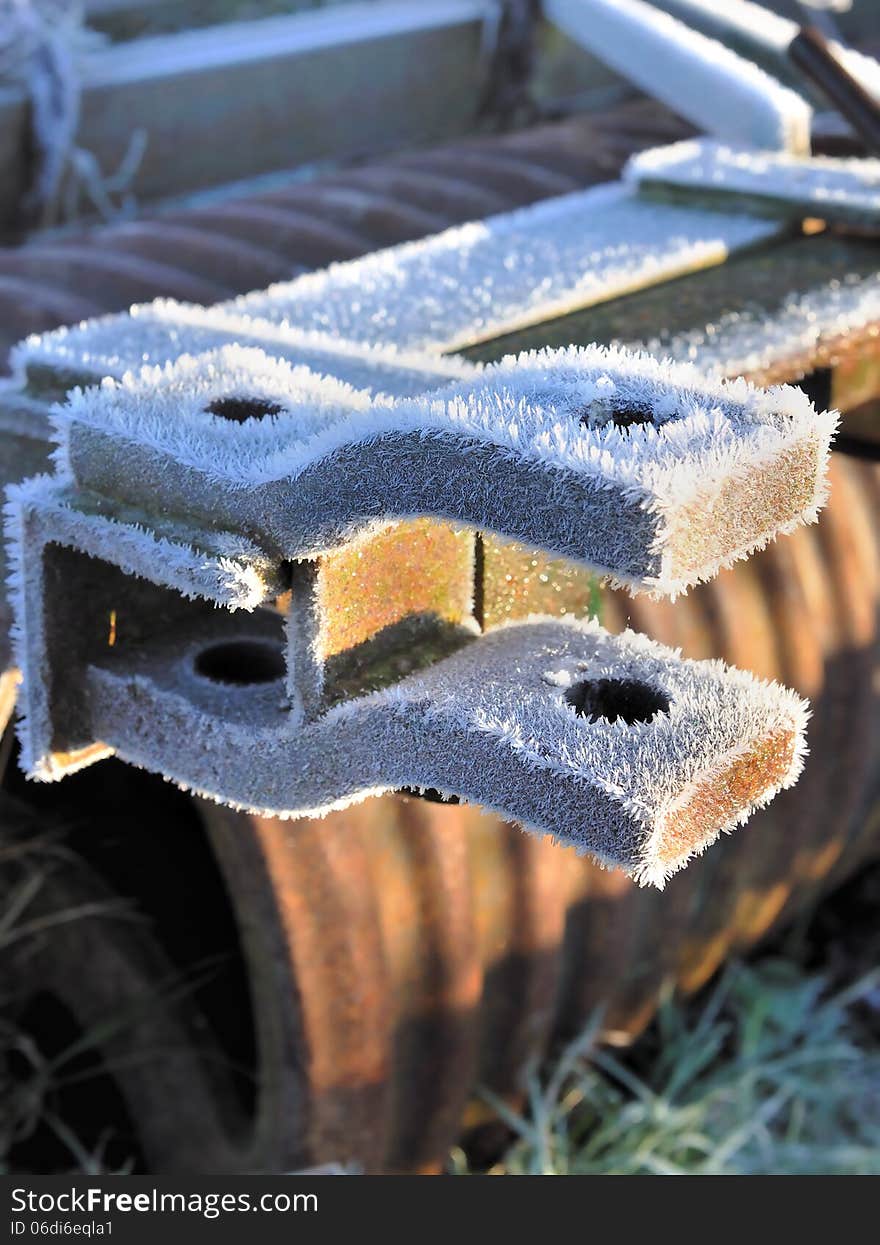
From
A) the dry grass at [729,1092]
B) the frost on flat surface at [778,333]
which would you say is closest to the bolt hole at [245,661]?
the frost on flat surface at [778,333]

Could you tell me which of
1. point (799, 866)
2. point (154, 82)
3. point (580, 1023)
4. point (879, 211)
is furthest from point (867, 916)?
point (154, 82)

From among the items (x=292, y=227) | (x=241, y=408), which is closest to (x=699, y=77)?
(x=292, y=227)

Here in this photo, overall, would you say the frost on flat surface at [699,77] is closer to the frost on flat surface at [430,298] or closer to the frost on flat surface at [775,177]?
the frost on flat surface at [775,177]

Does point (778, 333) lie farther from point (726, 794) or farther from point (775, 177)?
point (726, 794)

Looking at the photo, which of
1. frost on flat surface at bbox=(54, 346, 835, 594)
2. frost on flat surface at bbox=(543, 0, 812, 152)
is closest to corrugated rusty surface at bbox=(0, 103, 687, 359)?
frost on flat surface at bbox=(543, 0, 812, 152)

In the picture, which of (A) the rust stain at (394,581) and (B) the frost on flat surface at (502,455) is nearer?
(B) the frost on flat surface at (502,455)

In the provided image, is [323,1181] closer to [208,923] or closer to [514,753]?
[208,923]
